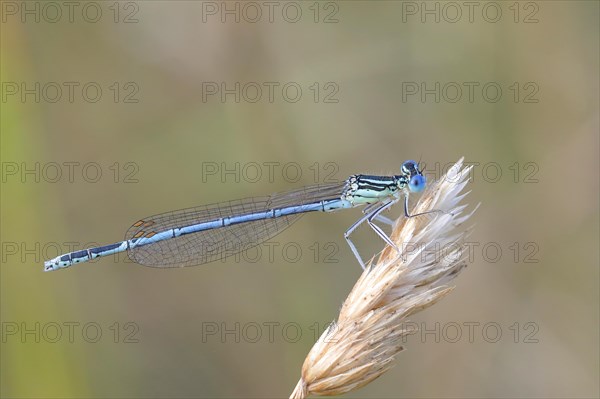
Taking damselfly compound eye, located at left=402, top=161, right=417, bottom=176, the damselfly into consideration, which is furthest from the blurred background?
damselfly compound eye, located at left=402, top=161, right=417, bottom=176

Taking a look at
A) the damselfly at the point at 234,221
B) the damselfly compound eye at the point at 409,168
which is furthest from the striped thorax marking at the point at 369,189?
the damselfly compound eye at the point at 409,168

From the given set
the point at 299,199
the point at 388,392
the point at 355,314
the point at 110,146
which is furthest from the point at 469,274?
the point at 110,146

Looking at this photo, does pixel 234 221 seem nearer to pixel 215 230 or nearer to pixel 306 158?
pixel 215 230

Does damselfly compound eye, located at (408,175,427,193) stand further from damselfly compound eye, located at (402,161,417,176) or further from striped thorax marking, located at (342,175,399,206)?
striped thorax marking, located at (342,175,399,206)

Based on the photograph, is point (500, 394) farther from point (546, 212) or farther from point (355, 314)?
point (355, 314)

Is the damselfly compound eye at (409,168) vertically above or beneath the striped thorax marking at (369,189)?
above

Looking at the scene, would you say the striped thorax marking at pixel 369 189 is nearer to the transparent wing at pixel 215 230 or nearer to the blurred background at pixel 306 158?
the transparent wing at pixel 215 230

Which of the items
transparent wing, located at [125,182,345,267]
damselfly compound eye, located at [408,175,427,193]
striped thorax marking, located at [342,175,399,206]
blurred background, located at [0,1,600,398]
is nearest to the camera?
damselfly compound eye, located at [408,175,427,193]
